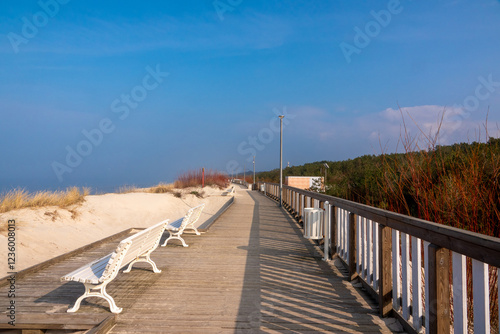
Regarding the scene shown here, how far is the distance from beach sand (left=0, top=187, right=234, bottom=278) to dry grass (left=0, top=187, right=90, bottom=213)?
0.47 meters

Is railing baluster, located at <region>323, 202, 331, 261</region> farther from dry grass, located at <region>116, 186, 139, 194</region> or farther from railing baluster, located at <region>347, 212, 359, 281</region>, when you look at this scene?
dry grass, located at <region>116, 186, 139, 194</region>

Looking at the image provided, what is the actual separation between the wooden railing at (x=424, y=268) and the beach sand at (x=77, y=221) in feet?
22.2

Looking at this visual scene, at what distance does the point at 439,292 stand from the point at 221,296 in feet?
7.88

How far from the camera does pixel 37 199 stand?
48.2 feet

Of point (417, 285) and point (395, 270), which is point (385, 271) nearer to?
point (395, 270)

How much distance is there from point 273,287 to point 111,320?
6.51 feet

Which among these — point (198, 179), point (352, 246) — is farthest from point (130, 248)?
point (198, 179)

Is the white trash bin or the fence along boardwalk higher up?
the white trash bin

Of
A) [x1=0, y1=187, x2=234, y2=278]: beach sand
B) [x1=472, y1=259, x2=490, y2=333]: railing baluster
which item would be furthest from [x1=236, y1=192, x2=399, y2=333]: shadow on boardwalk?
[x1=0, y1=187, x2=234, y2=278]: beach sand

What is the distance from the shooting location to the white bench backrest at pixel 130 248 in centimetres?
353

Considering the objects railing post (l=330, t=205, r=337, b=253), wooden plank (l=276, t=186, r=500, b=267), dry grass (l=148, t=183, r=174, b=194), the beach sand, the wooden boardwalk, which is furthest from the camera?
dry grass (l=148, t=183, r=174, b=194)

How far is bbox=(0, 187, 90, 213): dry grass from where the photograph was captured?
1336 cm

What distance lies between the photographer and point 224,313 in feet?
11.9

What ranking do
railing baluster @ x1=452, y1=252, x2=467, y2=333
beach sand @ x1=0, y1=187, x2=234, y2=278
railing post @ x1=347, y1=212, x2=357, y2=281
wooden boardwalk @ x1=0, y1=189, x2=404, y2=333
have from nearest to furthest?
railing baluster @ x1=452, y1=252, x2=467, y2=333 → wooden boardwalk @ x1=0, y1=189, x2=404, y2=333 → railing post @ x1=347, y1=212, x2=357, y2=281 → beach sand @ x1=0, y1=187, x2=234, y2=278
